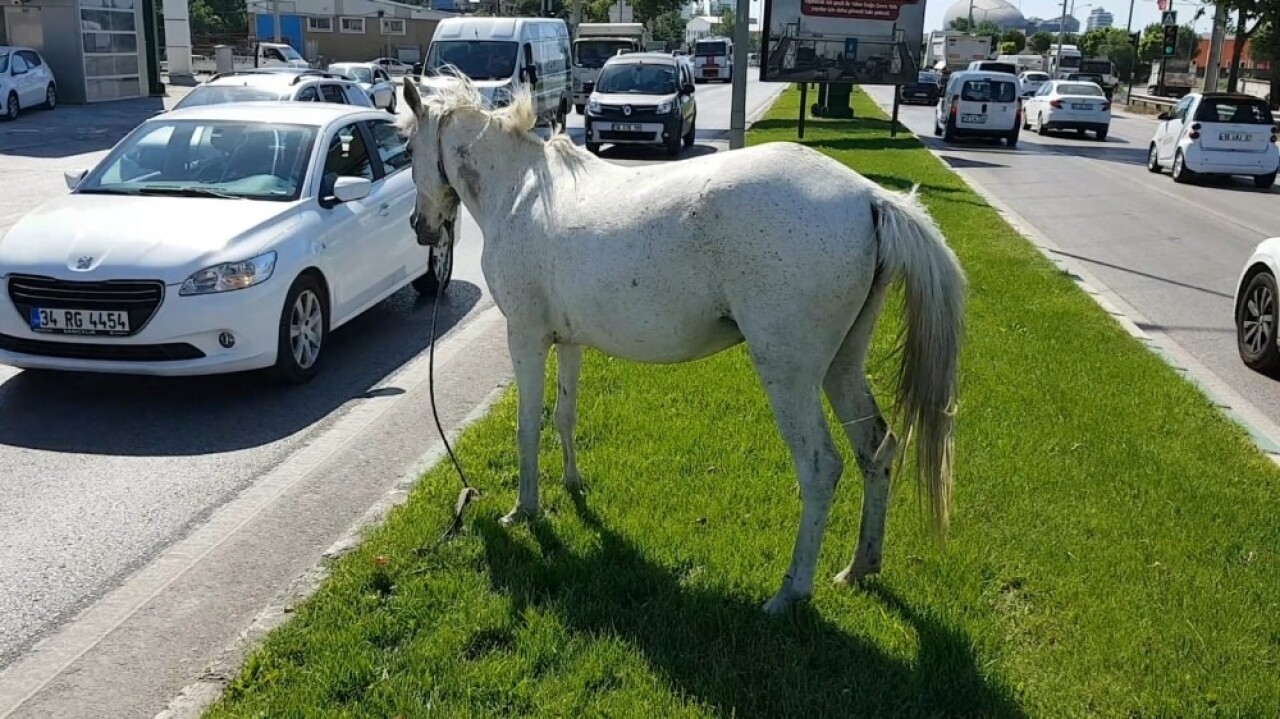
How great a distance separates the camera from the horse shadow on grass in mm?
3715

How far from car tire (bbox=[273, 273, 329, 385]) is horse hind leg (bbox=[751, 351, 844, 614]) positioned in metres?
4.31

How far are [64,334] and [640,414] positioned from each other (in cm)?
357

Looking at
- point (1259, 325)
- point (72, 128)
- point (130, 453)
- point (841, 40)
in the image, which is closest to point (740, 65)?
point (841, 40)

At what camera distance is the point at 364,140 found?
9.50 metres

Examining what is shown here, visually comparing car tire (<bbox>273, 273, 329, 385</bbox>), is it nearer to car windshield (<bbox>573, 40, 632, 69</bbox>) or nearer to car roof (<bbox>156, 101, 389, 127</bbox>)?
car roof (<bbox>156, 101, 389, 127</bbox>)

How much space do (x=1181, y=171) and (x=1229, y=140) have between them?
105 cm

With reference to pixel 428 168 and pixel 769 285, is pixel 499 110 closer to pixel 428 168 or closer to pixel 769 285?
pixel 428 168

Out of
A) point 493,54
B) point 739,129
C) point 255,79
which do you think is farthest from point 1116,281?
point 493,54

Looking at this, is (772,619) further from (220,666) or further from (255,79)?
(255,79)

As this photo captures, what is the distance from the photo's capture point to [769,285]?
4.03m

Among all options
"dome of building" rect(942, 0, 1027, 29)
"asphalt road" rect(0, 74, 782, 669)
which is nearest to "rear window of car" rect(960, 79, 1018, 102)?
"asphalt road" rect(0, 74, 782, 669)

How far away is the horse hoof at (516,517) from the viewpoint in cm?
514

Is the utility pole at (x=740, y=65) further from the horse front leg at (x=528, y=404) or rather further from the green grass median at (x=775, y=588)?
the horse front leg at (x=528, y=404)

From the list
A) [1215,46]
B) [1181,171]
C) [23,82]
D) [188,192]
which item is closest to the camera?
[188,192]
